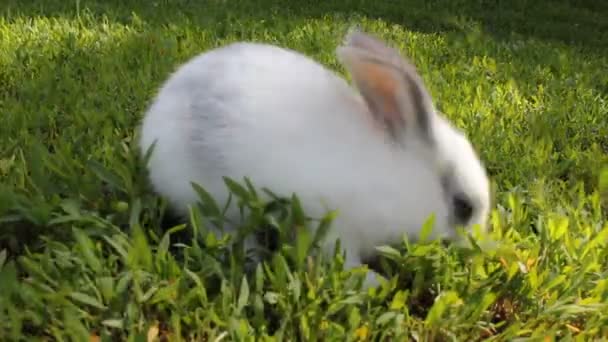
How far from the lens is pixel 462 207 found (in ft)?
7.28

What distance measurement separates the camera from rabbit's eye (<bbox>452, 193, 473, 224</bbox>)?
221cm

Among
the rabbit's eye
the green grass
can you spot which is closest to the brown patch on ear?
the rabbit's eye

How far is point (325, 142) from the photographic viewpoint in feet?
6.82

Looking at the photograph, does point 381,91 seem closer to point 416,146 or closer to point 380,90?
point 380,90

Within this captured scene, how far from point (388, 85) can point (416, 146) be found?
0.76 ft


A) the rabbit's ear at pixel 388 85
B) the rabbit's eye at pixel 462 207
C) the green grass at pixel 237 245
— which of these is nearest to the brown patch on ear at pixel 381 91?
the rabbit's ear at pixel 388 85

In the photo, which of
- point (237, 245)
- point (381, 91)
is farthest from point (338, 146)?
point (237, 245)

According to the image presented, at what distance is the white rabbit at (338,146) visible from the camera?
6.75 feet

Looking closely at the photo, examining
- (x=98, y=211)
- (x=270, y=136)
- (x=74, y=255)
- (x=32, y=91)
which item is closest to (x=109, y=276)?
(x=74, y=255)

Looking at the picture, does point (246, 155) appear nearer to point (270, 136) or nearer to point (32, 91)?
point (270, 136)

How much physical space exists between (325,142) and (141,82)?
75.3 inches

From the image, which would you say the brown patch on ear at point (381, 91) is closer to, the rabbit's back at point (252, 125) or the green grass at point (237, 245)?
the rabbit's back at point (252, 125)

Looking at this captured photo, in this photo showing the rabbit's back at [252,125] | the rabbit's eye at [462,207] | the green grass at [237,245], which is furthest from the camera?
the rabbit's eye at [462,207]

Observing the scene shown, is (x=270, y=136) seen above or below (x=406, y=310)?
above
